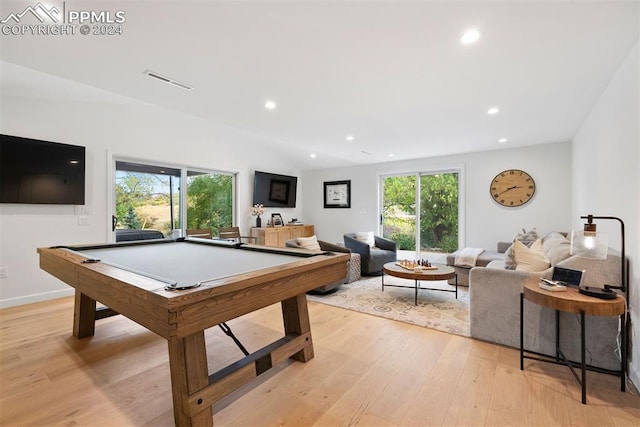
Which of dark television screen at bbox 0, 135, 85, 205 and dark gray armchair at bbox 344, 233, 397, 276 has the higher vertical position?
dark television screen at bbox 0, 135, 85, 205

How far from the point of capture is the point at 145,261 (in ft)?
6.98

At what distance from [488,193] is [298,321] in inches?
187

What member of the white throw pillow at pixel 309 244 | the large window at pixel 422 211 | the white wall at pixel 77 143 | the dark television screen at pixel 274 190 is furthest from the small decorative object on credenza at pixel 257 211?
the large window at pixel 422 211

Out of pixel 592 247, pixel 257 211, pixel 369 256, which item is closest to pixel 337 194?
pixel 257 211

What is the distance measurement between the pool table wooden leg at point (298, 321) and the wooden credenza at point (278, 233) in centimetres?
395

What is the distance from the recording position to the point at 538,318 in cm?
225

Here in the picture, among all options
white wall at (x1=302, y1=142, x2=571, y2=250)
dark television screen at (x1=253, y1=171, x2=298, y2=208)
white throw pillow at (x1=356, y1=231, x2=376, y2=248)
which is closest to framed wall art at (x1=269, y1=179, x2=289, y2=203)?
dark television screen at (x1=253, y1=171, x2=298, y2=208)

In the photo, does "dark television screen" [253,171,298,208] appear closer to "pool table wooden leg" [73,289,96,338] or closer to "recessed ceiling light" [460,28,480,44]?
"pool table wooden leg" [73,289,96,338]

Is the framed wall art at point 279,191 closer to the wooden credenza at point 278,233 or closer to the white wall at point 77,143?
the wooden credenza at point 278,233

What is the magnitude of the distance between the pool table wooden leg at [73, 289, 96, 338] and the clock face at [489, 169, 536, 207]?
604 centimetres

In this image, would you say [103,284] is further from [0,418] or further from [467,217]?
[467,217]

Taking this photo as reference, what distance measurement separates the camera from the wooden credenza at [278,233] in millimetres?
6141

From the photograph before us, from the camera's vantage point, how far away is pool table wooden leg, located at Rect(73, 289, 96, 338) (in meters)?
2.54

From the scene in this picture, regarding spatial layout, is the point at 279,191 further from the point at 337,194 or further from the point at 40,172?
the point at 40,172
